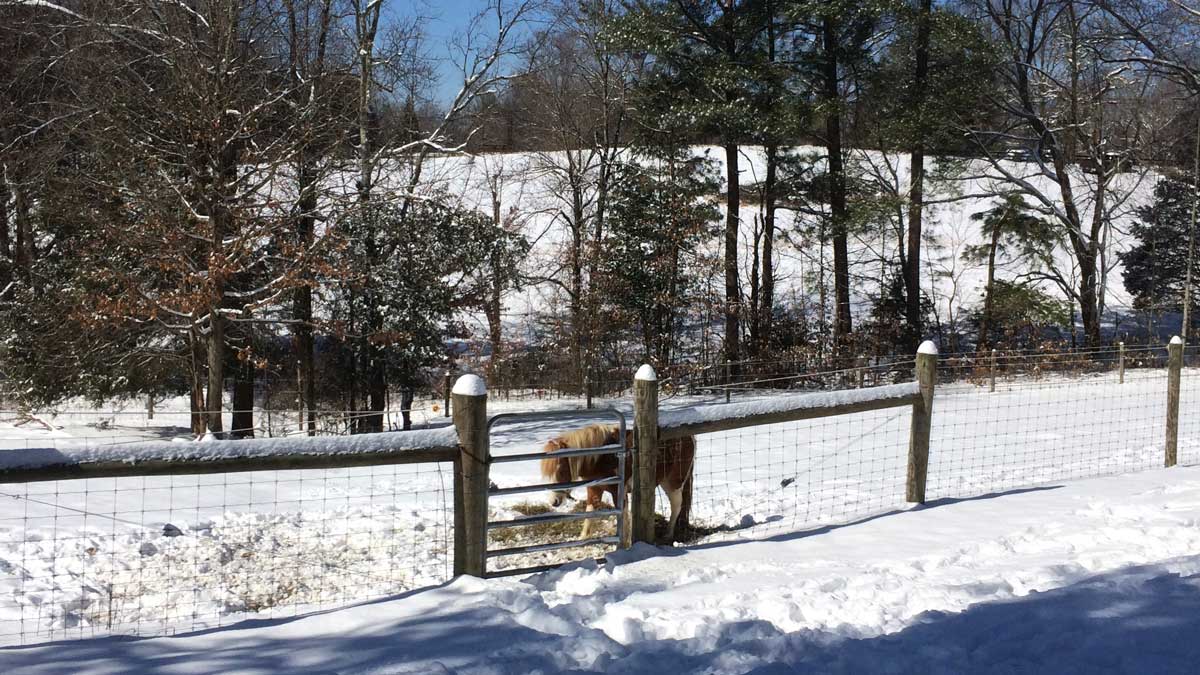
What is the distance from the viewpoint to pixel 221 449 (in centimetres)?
443

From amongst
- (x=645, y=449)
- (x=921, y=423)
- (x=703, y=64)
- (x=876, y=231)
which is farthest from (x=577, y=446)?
A: (x=876, y=231)

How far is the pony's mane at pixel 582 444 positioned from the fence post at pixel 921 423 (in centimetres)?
238

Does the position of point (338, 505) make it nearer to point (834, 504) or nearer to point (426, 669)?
point (834, 504)

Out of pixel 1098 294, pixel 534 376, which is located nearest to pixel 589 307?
pixel 534 376

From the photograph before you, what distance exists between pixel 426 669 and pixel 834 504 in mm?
5863

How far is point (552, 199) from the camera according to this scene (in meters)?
33.2

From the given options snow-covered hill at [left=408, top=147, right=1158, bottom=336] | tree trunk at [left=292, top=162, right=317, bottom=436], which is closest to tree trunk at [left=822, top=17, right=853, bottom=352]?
snow-covered hill at [left=408, top=147, right=1158, bottom=336]

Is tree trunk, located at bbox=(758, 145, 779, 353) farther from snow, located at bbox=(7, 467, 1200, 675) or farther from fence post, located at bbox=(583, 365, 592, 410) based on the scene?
snow, located at bbox=(7, 467, 1200, 675)

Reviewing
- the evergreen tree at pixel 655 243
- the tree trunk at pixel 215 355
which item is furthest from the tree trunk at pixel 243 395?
the evergreen tree at pixel 655 243

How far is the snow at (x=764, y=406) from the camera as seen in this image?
5.73 m

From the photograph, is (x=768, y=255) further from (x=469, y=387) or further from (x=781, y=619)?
(x=781, y=619)

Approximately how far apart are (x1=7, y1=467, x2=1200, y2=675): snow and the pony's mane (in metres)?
1.40

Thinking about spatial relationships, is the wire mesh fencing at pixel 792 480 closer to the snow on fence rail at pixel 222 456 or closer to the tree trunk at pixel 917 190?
the snow on fence rail at pixel 222 456

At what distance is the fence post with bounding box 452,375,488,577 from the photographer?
4914 mm
